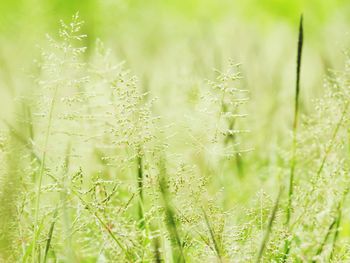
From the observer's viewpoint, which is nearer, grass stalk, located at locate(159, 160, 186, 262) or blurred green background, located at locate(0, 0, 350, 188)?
grass stalk, located at locate(159, 160, 186, 262)

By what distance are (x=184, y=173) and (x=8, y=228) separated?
6.8 inches

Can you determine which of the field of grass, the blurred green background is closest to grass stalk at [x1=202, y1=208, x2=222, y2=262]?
the field of grass

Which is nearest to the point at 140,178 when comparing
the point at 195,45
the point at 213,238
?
the point at 213,238

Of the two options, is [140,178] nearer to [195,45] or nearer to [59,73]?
[59,73]

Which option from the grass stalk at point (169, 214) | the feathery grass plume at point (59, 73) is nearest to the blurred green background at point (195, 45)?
the feathery grass plume at point (59, 73)

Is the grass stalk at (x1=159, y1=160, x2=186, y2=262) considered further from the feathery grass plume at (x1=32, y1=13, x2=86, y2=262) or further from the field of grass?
the feathery grass plume at (x1=32, y1=13, x2=86, y2=262)

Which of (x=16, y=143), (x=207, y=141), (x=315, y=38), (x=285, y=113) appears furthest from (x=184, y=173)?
(x=315, y=38)

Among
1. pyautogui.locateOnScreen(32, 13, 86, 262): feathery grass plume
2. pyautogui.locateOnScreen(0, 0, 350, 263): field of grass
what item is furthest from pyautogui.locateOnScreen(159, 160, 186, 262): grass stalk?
pyautogui.locateOnScreen(32, 13, 86, 262): feathery grass plume

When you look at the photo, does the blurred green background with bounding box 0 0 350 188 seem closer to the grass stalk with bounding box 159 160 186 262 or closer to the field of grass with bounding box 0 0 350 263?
the field of grass with bounding box 0 0 350 263

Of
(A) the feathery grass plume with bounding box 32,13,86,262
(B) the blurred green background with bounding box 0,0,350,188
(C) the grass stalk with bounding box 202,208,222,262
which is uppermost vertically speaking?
(B) the blurred green background with bounding box 0,0,350,188

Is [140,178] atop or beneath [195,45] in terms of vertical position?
beneath

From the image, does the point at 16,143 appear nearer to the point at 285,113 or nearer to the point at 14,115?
the point at 14,115

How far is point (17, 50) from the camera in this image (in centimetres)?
156

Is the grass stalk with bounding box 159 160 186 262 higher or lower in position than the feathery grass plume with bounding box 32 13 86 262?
lower
